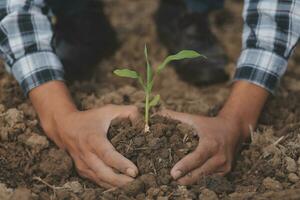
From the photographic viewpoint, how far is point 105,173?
1.44 m

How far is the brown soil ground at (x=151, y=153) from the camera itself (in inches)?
56.5

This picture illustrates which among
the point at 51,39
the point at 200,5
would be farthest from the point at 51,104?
the point at 200,5

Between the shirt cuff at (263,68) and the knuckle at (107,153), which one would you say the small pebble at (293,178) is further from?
the knuckle at (107,153)

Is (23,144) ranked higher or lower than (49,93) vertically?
lower

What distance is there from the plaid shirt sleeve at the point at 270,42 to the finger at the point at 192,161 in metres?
0.35

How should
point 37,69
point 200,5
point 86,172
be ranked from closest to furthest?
point 86,172 < point 37,69 < point 200,5

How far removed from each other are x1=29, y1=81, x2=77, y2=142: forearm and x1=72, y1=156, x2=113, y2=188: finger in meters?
0.12

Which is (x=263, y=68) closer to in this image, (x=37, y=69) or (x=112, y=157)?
(x=112, y=157)

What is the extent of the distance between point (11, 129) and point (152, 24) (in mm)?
1197

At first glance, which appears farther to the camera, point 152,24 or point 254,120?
point 152,24

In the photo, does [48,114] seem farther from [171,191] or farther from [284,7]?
[284,7]

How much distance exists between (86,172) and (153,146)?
204mm

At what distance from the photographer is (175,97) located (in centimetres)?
209

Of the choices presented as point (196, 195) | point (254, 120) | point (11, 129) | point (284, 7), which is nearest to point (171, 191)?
point (196, 195)
